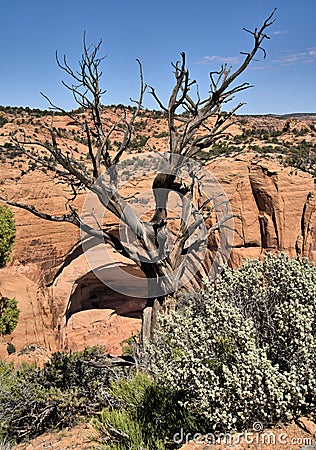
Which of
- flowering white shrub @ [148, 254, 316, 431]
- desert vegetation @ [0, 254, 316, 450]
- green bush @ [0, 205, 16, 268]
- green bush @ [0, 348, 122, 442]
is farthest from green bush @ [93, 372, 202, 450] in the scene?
green bush @ [0, 205, 16, 268]

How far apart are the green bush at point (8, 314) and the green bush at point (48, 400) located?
396cm

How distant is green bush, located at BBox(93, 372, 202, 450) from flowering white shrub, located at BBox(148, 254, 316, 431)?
29cm

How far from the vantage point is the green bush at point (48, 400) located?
523 cm

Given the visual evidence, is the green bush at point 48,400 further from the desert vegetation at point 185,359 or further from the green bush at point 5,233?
the green bush at point 5,233

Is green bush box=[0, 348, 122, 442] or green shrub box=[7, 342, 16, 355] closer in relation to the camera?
green bush box=[0, 348, 122, 442]

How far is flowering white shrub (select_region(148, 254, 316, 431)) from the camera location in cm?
296

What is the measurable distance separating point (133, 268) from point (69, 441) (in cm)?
943

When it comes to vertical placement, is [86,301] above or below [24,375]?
below

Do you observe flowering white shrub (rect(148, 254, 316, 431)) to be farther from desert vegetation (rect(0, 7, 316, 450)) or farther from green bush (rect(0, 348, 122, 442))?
green bush (rect(0, 348, 122, 442))

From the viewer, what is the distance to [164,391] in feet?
13.3

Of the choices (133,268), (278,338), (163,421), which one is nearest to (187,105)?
(278,338)

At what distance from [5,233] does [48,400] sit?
16.6 feet

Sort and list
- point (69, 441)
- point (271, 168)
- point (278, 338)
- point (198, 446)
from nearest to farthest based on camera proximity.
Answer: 1. point (198, 446)
2. point (278, 338)
3. point (69, 441)
4. point (271, 168)

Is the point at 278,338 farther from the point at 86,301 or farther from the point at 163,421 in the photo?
the point at 86,301
